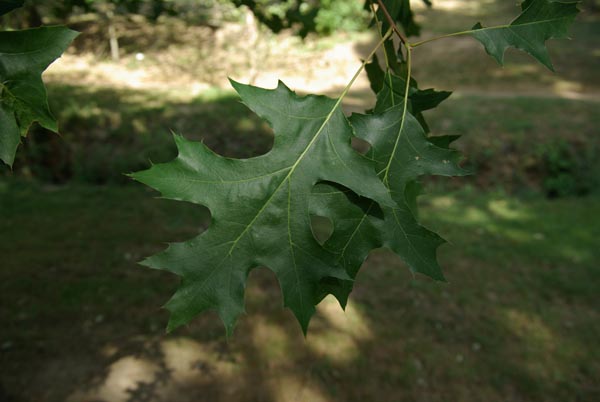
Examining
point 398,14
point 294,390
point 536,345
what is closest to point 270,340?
point 294,390

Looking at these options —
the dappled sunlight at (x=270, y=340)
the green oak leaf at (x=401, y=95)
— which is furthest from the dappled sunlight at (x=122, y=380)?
the green oak leaf at (x=401, y=95)

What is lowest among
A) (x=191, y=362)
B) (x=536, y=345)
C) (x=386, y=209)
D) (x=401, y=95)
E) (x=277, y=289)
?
(x=277, y=289)

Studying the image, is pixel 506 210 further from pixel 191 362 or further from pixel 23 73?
pixel 23 73

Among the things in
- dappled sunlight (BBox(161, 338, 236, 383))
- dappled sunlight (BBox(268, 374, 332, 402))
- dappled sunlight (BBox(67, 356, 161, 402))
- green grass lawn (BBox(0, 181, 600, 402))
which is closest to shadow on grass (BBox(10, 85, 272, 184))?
green grass lawn (BBox(0, 181, 600, 402))

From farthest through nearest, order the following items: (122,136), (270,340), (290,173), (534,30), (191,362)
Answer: (122,136) → (270,340) → (191,362) → (534,30) → (290,173)

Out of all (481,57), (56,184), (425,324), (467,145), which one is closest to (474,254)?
(425,324)

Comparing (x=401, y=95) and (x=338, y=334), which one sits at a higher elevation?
(x=401, y=95)

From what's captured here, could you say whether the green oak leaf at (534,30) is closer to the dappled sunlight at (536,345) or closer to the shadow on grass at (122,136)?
the dappled sunlight at (536,345)
